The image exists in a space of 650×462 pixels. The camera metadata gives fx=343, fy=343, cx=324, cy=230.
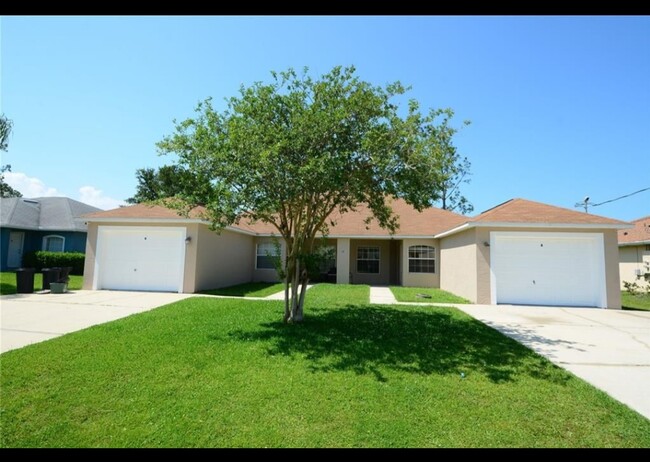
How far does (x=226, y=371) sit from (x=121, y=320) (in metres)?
4.54

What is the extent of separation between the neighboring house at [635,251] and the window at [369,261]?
1318 cm

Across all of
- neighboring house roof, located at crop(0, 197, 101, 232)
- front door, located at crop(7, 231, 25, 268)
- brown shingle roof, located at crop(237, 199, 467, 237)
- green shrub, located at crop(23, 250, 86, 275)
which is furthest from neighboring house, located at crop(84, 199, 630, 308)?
front door, located at crop(7, 231, 25, 268)

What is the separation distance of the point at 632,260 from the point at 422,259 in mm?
12105

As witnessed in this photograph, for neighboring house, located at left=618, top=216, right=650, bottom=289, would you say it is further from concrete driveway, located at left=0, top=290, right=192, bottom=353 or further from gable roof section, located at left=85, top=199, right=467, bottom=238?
concrete driveway, located at left=0, top=290, right=192, bottom=353

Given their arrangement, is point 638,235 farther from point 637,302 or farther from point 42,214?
point 42,214

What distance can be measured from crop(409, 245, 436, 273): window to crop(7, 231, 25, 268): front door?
23285 mm

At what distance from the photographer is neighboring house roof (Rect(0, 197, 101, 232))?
20.8 m

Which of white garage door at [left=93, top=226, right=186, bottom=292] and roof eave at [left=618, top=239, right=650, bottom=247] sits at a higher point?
roof eave at [left=618, top=239, right=650, bottom=247]

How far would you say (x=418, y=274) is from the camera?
58.9 ft

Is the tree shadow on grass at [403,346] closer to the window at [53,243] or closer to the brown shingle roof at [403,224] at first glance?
the brown shingle roof at [403,224]

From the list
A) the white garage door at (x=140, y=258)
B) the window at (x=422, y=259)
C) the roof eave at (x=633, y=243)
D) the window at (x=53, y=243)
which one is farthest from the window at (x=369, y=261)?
the window at (x=53, y=243)

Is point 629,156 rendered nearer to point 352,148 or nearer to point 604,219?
point 604,219

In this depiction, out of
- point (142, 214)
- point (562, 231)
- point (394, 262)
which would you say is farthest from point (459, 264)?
point (142, 214)
